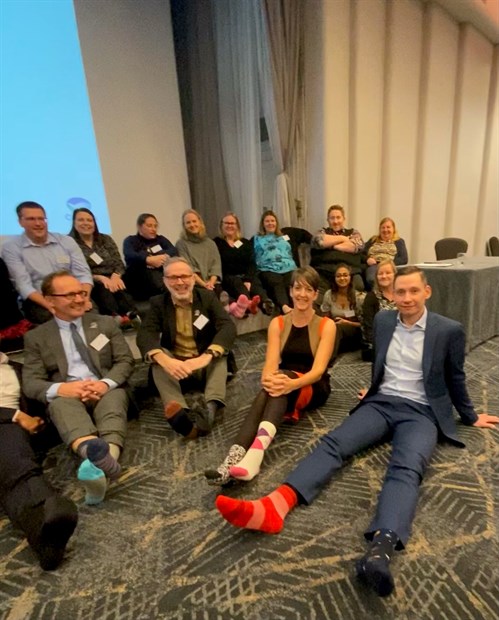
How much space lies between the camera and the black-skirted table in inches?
125

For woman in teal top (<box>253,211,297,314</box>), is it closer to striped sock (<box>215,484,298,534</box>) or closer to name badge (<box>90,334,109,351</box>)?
name badge (<box>90,334,109,351</box>)

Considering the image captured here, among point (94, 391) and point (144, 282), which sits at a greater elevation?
point (144, 282)

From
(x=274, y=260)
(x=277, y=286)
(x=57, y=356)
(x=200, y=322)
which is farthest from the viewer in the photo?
(x=274, y=260)

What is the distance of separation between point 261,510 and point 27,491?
97 cm

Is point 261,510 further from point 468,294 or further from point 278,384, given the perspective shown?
point 468,294

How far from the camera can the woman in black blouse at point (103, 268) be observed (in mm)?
3297

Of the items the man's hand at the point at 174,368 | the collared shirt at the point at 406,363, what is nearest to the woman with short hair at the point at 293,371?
the collared shirt at the point at 406,363

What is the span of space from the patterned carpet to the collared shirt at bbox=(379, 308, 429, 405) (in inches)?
13.3

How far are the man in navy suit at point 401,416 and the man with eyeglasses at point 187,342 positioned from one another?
78 cm

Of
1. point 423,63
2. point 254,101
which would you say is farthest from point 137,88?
point 423,63

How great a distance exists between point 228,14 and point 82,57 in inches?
80.2

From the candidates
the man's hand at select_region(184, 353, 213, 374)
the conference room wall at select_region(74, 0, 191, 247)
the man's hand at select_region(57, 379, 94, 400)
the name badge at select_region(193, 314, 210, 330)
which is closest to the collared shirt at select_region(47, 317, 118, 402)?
the man's hand at select_region(57, 379, 94, 400)

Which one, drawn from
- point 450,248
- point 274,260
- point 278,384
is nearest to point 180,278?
point 278,384

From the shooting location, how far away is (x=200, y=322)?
8.26ft
